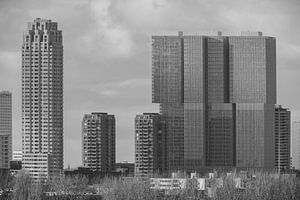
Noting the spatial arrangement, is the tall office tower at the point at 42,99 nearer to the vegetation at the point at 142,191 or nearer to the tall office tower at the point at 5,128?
the vegetation at the point at 142,191

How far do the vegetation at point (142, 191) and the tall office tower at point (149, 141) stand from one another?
3261 centimetres

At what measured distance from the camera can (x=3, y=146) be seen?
134 meters

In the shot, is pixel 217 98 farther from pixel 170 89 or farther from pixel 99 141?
pixel 99 141

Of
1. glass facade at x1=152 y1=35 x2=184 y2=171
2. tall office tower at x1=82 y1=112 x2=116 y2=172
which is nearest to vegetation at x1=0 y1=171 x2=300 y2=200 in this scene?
tall office tower at x1=82 y1=112 x2=116 y2=172

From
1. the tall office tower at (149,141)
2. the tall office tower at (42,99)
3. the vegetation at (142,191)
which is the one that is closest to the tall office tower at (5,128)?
the tall office tower at (149,141)

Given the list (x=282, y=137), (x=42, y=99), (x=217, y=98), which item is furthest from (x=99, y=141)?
(x=282, y=137)

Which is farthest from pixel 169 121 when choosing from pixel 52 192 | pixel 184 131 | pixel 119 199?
pixel 119 199

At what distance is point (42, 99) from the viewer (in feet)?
375

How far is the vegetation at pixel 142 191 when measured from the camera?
79000mm

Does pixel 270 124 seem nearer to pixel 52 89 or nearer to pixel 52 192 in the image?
pixel 52 89

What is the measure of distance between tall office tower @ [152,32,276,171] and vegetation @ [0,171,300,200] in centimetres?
3546

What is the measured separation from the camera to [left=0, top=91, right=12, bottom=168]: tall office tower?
13275cm

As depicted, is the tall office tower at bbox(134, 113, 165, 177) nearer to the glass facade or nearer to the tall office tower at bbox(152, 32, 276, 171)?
the glass facade

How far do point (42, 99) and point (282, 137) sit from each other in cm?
4089
